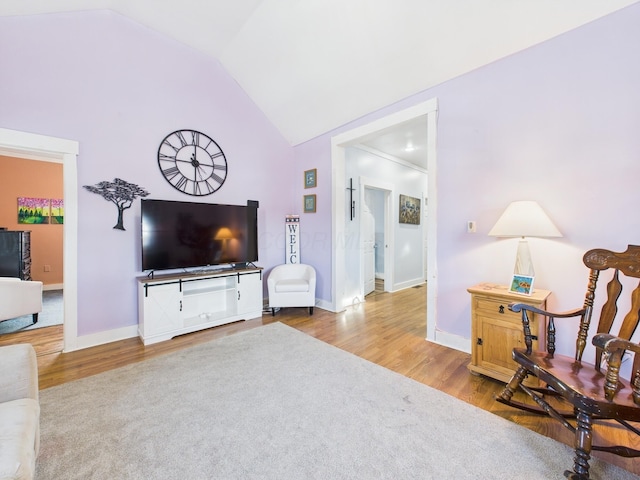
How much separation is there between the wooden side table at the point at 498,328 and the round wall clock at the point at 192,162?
3.25 meters

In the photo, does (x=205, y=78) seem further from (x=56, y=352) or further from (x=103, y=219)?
(x=56, y=352)

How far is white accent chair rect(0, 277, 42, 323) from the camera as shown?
2.92 m

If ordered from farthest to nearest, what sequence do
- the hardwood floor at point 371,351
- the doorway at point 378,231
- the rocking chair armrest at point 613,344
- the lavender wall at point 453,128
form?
the doorway at point 378,231
the lavender wall at point 453,128
the hardwood floor at point 371,351
the rocking chair armrest at point 613,344

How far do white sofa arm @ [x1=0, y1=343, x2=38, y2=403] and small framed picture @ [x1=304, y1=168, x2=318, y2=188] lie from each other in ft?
11.2

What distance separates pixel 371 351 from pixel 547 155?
225 cm

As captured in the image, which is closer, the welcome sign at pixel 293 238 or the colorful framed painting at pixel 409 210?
the welcome sign at pixel 293 238

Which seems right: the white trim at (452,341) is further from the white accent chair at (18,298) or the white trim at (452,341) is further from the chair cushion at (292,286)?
the white accent chair at (18,298)

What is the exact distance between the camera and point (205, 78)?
3.48m

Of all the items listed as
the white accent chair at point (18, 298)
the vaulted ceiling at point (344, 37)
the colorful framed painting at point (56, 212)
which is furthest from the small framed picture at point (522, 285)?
the colorful framed painting at point (56, 212)

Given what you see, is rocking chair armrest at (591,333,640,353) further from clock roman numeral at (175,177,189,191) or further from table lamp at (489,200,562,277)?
clock roman numeral at (175,177,189,191)

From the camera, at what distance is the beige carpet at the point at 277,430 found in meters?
Answer: 1.31

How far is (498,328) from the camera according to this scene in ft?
6.81

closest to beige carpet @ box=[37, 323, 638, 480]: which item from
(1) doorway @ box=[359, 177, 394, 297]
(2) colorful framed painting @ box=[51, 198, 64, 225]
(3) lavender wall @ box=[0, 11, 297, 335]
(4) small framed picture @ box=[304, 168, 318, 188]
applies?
(3) lavender wall @ box=[0, 11, 297, 335]

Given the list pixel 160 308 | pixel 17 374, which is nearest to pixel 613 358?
pixel 17 374
